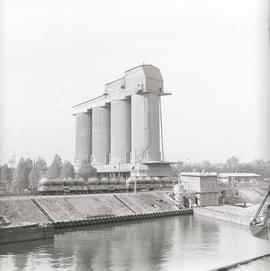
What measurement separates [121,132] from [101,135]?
5.11 m

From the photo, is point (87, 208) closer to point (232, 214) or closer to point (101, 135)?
point (232, 214)

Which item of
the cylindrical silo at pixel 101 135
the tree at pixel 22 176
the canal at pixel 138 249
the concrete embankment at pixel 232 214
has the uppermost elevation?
the cylindrical silo at pixel 101 135

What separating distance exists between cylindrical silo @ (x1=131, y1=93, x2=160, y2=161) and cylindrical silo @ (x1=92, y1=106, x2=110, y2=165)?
7.53 meters

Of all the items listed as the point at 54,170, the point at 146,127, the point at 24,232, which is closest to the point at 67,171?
the point at 54,170

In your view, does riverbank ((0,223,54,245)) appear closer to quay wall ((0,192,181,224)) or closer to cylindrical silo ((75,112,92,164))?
quay wall ((0,192,181,224))

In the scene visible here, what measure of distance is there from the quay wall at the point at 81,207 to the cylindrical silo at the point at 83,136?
2340 centimetres

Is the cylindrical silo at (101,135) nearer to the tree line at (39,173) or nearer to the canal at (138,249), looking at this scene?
the tree line at (39,173)

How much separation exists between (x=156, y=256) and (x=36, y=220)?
37.0 ft

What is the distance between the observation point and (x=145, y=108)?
47250 millimetres

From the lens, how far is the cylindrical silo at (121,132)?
50.6 metres

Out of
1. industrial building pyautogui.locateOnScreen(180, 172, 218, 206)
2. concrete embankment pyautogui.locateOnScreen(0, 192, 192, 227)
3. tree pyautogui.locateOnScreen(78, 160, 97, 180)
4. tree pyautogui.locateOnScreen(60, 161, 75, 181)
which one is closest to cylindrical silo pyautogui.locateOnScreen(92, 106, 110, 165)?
tree pyautogui.locateOnScreen(78, 160, 97, 180)

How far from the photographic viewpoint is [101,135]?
5506 centimetres

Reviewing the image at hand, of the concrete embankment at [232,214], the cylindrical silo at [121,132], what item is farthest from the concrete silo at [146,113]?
the concrete embankment at [232,214]

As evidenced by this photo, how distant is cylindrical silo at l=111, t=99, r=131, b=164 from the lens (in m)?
50.6
